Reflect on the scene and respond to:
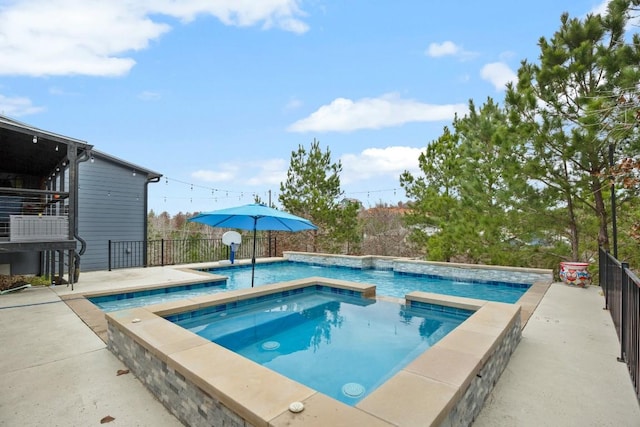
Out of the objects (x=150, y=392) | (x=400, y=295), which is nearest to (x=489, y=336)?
(x=150, y=392)

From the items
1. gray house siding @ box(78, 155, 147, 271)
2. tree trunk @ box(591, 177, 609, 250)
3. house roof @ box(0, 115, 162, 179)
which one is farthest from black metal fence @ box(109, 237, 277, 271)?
tree trunk @ box(591, 177, 609, 250)

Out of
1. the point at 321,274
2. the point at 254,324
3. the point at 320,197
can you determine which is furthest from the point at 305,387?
the point at 320,197

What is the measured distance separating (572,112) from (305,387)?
8.50m

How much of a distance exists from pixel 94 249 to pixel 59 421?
31.4 feet

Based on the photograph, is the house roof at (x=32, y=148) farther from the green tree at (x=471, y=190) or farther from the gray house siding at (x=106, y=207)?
the green tree at (x=471, y=190)

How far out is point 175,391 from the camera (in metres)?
2.71

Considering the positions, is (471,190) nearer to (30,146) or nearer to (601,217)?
(601,217)

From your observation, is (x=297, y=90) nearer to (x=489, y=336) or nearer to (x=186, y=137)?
(x=186, y=137)

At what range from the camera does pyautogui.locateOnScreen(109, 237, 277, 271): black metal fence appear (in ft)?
36.7

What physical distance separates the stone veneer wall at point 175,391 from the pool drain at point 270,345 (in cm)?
166

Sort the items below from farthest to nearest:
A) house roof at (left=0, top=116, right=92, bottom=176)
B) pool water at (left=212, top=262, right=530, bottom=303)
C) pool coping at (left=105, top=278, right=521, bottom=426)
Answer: pool water at (left=212, top=262, right=530, bottom=303), house roof at (left=0, top=116, right=92, bottom=176), pool coping at (left=105, top=278, right=521, bottom=426)

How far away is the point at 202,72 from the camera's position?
12.2 metres

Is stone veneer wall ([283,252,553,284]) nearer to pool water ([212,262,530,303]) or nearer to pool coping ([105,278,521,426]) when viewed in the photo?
pool water ([212,262,530,303])

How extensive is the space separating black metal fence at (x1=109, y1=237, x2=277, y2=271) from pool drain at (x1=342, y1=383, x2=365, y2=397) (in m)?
8.93
